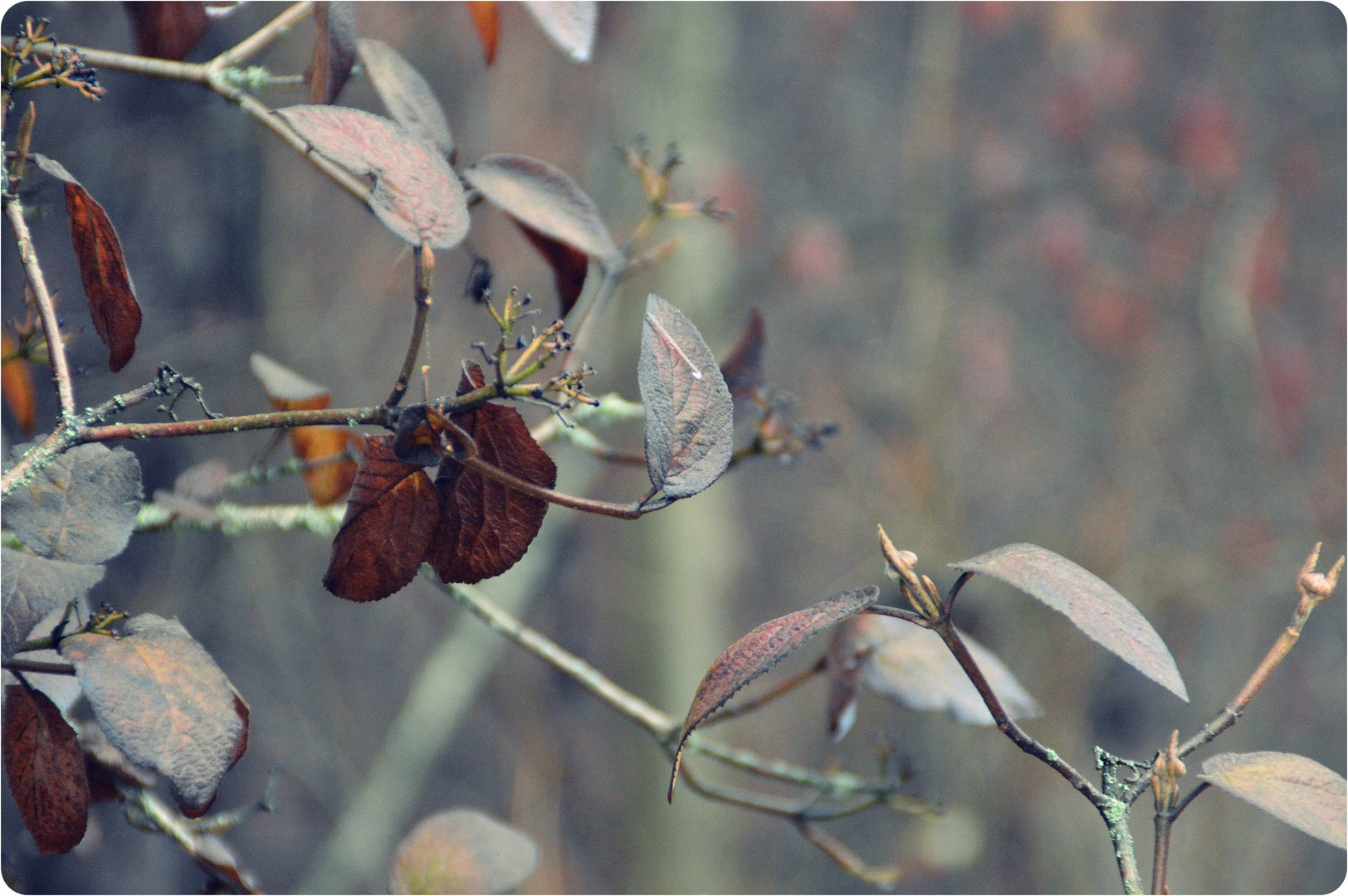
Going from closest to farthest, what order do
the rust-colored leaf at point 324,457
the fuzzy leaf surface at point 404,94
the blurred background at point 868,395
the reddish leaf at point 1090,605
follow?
the reddish leaf at point 1090,605 → the fuzzy leaf surface at point 404,94 → the rust-colored leaf at point 324,457 → the blurred background at point 868,395

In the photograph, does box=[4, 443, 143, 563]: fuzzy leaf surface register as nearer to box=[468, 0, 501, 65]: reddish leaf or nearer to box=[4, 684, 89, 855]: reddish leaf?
box=[4, 684, 89, 855]: reddish leaf

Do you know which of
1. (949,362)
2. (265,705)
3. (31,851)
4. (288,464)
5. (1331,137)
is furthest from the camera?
(1331,137)

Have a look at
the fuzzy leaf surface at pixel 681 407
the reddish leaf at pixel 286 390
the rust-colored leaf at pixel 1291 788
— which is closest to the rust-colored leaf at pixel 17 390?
the reddish leaf at pixel 286 390

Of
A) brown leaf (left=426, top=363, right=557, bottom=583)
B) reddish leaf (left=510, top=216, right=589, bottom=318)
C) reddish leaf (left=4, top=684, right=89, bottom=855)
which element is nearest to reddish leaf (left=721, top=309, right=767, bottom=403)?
reddish leaf (left=510, top=216, right=589, bottom=318)

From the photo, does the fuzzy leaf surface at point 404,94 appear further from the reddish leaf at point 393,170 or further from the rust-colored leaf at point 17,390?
the rust-colored leaf at point 17,390

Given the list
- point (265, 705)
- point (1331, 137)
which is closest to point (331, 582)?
point (265, 705)

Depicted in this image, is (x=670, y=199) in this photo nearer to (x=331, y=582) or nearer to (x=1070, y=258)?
(x=1070, y=258)

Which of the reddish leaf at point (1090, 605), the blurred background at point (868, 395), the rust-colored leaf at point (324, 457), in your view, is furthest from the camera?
the blurred background at point (868, 395)
